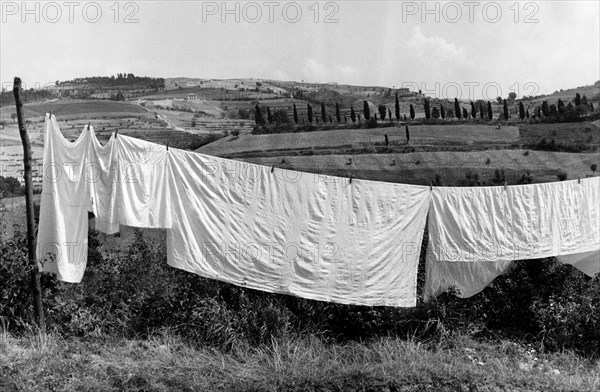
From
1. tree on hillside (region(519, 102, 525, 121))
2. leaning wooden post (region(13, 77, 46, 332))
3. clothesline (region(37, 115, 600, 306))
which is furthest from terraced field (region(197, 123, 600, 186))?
leaning wooden post (region(13, 77, 46, 332))

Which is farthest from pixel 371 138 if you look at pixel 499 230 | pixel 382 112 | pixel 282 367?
pixel 282 367

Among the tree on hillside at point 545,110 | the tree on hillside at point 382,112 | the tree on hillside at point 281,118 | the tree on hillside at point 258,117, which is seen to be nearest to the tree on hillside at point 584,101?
the tree on hillside at point 545,110

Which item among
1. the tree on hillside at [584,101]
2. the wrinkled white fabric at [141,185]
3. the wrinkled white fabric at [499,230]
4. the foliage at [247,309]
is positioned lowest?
the foliage at [247,309]

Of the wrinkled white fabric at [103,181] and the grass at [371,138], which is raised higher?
the grass at [371,138]

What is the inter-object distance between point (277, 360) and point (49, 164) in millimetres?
2548

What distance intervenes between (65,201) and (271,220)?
1781 mm

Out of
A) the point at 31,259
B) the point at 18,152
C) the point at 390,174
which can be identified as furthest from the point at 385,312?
the point at 18,152

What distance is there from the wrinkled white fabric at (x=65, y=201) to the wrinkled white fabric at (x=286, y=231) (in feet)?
2.50

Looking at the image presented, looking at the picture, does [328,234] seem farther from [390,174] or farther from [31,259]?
Result: [390,174]

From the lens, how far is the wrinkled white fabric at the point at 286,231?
460cm

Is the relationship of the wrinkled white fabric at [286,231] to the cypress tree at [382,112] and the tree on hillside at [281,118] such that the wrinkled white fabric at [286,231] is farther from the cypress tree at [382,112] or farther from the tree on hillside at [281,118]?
the cypress tree at [382,112]

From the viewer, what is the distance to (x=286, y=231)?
468cm

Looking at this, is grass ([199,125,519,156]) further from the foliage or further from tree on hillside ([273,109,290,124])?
the foliage

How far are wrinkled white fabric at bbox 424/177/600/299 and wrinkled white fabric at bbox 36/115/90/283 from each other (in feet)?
10.4
